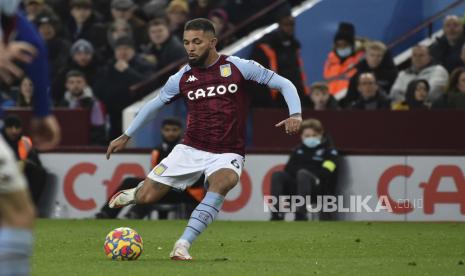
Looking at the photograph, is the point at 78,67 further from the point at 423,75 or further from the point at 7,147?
the point at 7,147

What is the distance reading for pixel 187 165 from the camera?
37.6ft

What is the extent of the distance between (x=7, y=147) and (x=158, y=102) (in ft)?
17.1

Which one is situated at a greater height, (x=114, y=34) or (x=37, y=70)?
(x=114, y=34)

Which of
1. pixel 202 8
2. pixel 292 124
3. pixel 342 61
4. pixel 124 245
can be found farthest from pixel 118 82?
pixel 292 124

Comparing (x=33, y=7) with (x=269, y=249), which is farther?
(x=33, y=7)

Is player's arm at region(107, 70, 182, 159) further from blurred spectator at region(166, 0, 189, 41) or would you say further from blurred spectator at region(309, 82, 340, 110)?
blurred spectator at region(166, 0, 189, 41)

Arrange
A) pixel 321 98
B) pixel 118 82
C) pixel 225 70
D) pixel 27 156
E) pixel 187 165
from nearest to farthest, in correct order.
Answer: pixel 187 165
pixel 225 70
pixel 27 156
pixel 321 98
pixel 118 82

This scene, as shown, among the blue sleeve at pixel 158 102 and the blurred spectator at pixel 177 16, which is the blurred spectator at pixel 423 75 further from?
the blue sleeve at pixel 158 102

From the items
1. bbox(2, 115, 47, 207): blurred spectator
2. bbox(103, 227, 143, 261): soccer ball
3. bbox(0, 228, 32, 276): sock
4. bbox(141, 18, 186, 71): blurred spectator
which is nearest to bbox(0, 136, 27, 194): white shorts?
bbox(0, 228, 32, 276): sock

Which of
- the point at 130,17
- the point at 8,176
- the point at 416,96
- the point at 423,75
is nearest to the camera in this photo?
the point at 8,176

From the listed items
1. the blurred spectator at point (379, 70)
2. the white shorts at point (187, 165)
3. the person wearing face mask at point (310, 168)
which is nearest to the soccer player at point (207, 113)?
the white shorts at point (187, 165)

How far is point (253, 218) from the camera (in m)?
17.9

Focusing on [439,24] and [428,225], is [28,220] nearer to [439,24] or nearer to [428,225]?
[428,225]

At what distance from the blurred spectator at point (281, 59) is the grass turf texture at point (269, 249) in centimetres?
280
